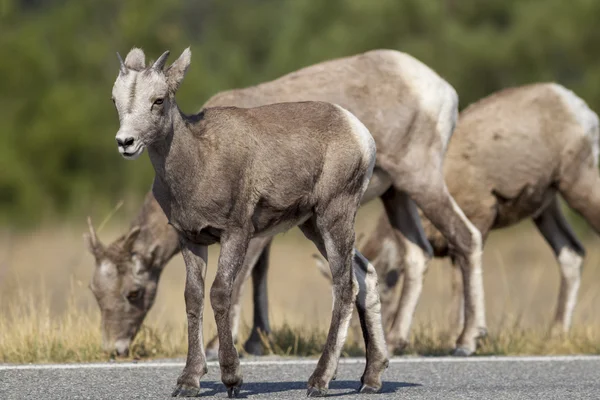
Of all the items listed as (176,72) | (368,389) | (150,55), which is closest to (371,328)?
(368,389)

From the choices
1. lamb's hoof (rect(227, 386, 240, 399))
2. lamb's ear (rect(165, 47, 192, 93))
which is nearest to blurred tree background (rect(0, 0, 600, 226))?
lamb's ear (rect(165, 47, 192, 93))

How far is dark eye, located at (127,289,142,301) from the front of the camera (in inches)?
468

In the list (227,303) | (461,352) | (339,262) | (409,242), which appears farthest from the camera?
(409,242)

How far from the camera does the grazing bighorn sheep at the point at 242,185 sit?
7961mm

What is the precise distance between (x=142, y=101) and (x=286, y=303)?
547 inches

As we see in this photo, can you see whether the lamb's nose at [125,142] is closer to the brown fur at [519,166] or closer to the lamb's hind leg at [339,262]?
the lamb's hind leg at [339,262]

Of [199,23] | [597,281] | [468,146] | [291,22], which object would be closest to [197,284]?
[468,146]

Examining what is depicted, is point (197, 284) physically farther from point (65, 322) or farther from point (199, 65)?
point (199, 65)

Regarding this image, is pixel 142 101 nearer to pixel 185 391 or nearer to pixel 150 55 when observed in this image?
pixel 185 391

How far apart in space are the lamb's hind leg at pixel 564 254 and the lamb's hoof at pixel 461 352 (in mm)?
2135

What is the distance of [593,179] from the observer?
42.9 ft

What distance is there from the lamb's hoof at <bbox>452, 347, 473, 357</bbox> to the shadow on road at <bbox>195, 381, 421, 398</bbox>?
2.37m

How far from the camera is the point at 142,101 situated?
306 inches

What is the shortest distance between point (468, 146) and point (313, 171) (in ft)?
17.1
